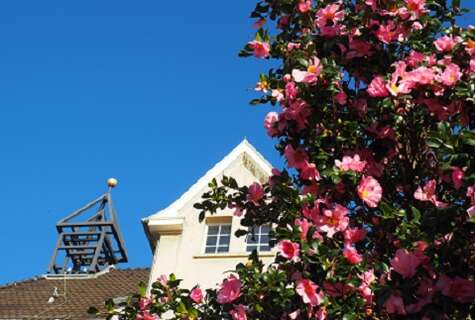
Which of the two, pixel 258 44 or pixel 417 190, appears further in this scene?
pixel 258 44

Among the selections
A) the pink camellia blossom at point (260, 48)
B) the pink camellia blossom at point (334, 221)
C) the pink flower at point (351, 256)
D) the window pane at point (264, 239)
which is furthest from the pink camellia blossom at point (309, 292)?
the window pane at point (264, 239)

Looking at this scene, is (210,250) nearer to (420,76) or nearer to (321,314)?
(321,314)

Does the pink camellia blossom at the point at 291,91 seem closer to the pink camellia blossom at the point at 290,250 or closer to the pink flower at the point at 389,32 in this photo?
the pink flower at the point at 389,32

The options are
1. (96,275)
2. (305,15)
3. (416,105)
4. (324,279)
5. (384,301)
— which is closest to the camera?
(384,301)

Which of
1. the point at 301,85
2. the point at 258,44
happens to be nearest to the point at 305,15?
the point at 258,44

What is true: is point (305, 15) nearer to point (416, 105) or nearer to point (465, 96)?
point (416, 105)

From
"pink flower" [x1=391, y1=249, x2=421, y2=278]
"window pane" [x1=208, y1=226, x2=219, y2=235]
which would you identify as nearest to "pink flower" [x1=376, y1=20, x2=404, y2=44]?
"pink flower" [x1=391, y1=249, x2=421, y2=278]

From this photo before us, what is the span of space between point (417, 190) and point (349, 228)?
2.14 ft

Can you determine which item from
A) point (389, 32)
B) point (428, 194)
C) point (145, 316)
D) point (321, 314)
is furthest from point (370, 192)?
point (145, 316)

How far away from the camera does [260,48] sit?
20.0 ft

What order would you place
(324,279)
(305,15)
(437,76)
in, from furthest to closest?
(305,15)
(437,76)
(324,279)

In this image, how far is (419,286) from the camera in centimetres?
415

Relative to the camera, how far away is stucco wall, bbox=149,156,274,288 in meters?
12.6

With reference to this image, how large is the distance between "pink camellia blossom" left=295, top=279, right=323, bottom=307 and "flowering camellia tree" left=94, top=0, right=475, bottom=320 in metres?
0.01
